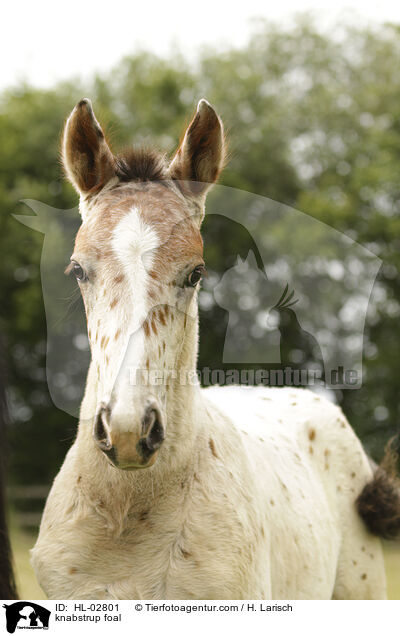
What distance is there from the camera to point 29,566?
18.4ft

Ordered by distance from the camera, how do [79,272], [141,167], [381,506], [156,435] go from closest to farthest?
[156,435] < [79,272] < [141,167] < [381,506]

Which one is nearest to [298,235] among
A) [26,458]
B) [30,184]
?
[30,184]

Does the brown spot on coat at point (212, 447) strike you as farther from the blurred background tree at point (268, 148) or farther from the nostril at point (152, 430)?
the blurred background tree at point (268, 148)

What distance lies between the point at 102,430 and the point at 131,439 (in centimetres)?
12

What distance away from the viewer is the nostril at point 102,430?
6.85 ft

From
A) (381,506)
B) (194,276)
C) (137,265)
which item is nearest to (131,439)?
(137,265)

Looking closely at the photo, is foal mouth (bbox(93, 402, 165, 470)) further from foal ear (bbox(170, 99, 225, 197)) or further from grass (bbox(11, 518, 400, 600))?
grass (bbox(11, 518, 400, 600))

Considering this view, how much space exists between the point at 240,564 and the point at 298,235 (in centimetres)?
811

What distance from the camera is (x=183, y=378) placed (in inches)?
104

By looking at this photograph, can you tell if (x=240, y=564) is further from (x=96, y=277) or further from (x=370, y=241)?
(x=370, y=241)

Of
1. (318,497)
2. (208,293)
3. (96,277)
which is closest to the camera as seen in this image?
(96,277)

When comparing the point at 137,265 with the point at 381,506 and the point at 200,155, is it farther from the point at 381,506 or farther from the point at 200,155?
the point at 381,506

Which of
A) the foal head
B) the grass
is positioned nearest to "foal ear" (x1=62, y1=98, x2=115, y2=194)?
the foal head

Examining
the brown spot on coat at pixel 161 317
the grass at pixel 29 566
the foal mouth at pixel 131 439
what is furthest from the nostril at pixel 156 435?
the grass at pixel 29 566
